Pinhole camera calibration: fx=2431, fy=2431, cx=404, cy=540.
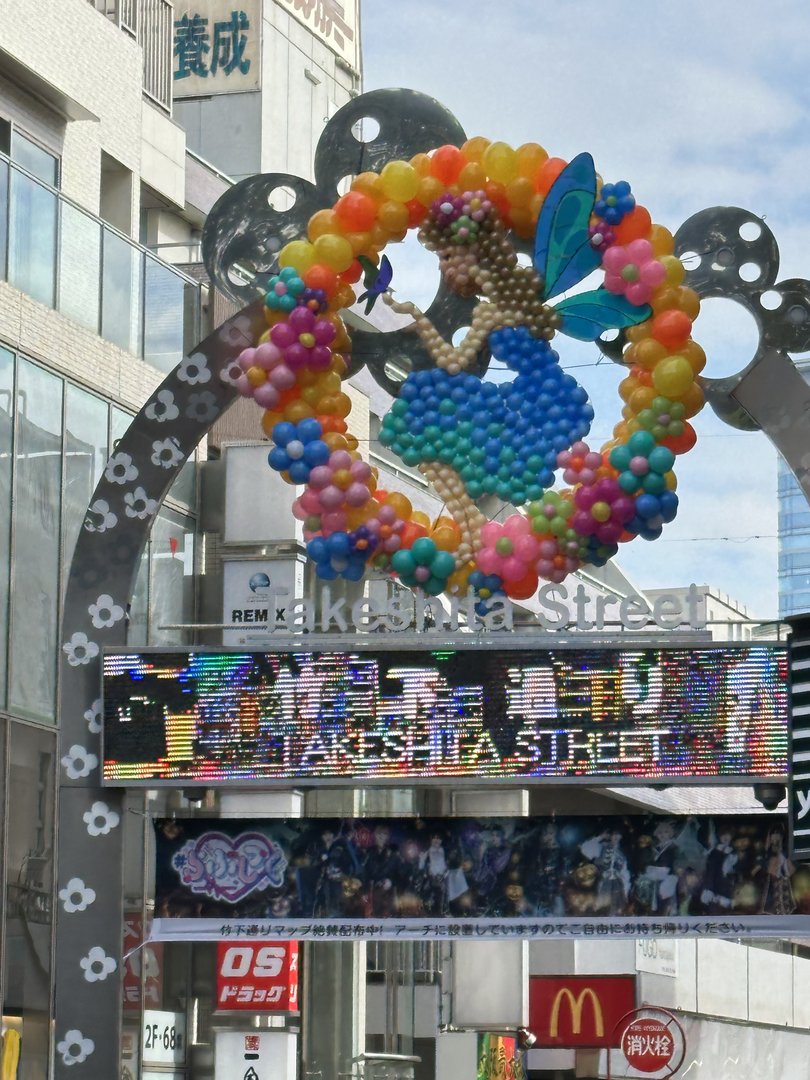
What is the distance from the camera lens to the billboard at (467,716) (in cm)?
1642

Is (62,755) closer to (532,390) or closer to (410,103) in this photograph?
(532,390)

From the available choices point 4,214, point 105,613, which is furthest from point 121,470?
point 4,214

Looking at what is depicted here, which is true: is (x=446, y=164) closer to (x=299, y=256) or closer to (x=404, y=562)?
(x=299, y=256)

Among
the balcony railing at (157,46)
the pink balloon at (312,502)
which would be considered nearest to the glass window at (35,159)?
the balcony railing at (157,46)

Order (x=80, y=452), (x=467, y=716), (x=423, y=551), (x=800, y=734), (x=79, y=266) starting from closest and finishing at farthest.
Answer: (x=800, y=734), (x=467, y=716), (x=423, y=551), (x=80, y=452), (x=79, y=266)

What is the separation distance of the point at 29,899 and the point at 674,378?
11238 mm

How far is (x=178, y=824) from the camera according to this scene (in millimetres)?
17547

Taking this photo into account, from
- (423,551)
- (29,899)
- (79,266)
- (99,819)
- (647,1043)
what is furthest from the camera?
(79,266)

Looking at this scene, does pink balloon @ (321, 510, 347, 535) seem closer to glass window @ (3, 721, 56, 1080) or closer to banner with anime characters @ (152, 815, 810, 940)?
banner with anime characters @ (152, 815, 810, 940)

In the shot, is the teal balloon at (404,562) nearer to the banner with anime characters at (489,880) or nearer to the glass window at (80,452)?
the banner with anime characters at (489,880)

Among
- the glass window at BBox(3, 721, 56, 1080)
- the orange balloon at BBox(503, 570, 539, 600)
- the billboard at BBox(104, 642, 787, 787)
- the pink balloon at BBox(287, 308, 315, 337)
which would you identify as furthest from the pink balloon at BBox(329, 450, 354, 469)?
the glass window at BBox(3, 721, 56, 1080)

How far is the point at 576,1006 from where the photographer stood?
1608 inches

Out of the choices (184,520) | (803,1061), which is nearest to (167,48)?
(184,520)

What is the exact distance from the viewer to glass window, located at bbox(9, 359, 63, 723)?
25.8m
